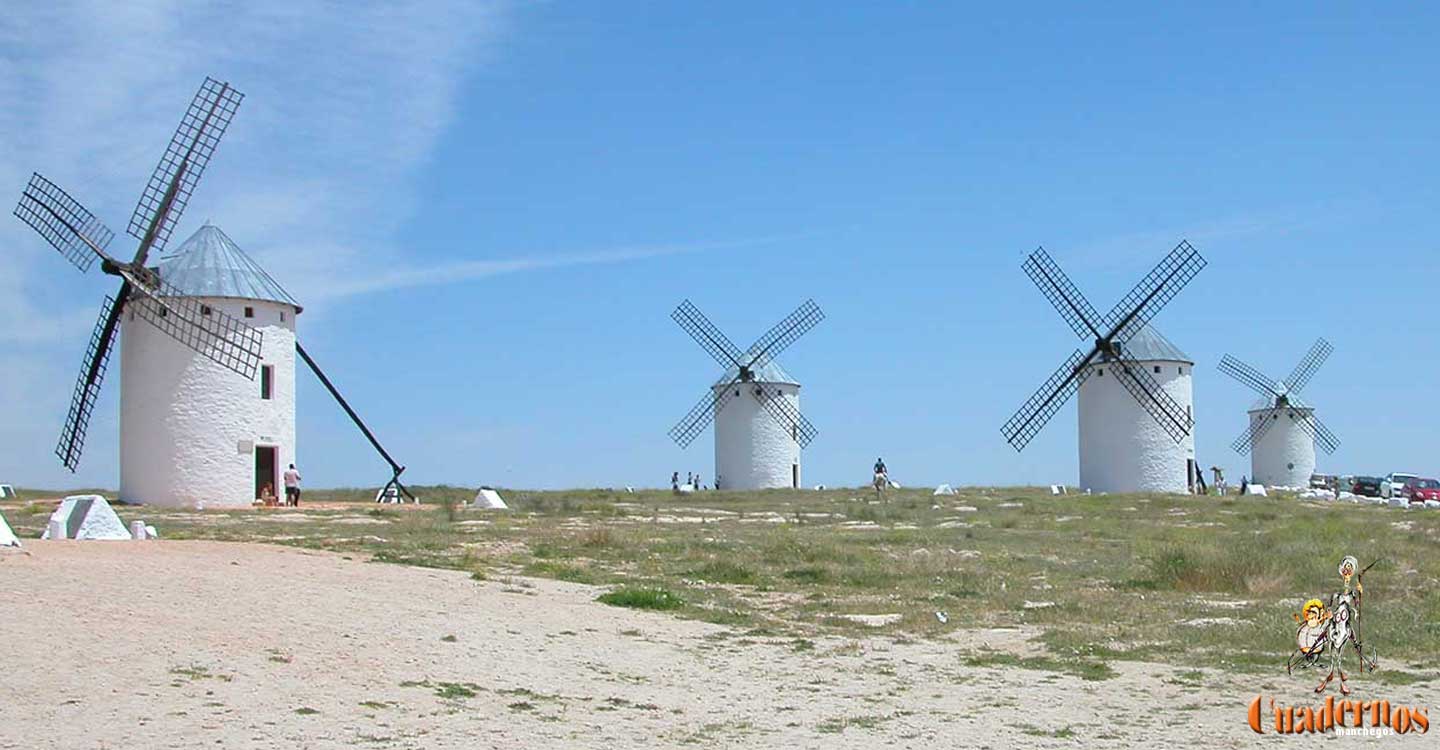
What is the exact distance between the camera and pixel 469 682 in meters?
12.2

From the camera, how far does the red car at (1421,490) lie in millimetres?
60594

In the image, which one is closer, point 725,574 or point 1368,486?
point 725,574

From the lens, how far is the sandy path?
10.3m

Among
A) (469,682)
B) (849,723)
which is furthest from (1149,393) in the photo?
(469,682)

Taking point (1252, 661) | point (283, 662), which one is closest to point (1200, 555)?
point (1252, 661)

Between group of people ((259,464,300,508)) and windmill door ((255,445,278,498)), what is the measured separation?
7cm

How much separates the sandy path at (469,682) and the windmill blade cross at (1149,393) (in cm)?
4414

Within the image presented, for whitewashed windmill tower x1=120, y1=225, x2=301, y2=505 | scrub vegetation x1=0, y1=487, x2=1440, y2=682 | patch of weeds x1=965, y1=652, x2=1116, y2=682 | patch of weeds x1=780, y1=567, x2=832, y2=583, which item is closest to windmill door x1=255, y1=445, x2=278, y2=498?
whitewashed windmill tower x1=120, y1=225, x2=301, y2=505

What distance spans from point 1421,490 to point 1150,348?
13222 mm

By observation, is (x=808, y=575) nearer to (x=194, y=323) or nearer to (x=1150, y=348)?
(x=194, y=323)

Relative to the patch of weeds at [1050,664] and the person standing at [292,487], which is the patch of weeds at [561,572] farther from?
the person standing at [292,487]

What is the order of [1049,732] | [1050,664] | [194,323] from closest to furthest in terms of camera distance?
[1049,732], [1050,664], [194,323]

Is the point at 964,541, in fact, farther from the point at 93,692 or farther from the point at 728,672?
the point at 93,692

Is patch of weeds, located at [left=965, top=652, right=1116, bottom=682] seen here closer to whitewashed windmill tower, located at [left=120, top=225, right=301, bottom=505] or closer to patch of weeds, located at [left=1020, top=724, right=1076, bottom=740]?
patch of weeds, located at [left=1020, top=724, right=1076, bottom=740]
